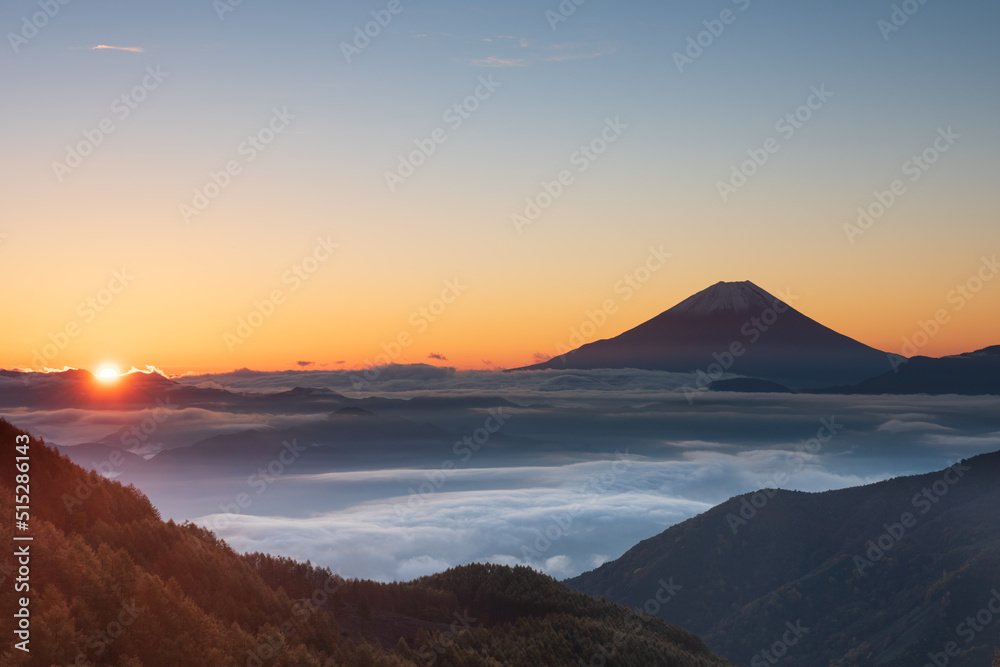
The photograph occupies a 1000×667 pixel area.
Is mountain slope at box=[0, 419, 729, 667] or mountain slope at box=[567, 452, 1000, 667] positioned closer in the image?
mountain slope at box=[0, 419, 729, 667]

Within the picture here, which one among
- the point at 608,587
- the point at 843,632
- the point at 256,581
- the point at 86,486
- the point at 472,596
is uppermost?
the point at 86,486

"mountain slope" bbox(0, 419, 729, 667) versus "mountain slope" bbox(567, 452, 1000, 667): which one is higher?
"mountain slope" bbox(0, 419, 729, 667)

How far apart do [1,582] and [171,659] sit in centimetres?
485

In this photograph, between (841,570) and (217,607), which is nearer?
(217,607)

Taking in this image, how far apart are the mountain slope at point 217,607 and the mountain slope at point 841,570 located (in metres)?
83.4

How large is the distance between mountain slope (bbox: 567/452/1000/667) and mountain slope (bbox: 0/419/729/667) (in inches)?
3283

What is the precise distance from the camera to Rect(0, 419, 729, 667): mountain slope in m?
22.2

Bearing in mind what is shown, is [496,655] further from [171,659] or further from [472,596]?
→ [171,659]

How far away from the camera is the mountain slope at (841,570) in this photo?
121438 mm

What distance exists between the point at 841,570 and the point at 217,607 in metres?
154

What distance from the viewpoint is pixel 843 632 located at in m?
137

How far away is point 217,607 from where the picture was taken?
28.9m

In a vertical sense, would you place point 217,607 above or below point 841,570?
above

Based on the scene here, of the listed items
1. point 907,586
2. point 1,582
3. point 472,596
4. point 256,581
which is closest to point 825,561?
point 907,586
